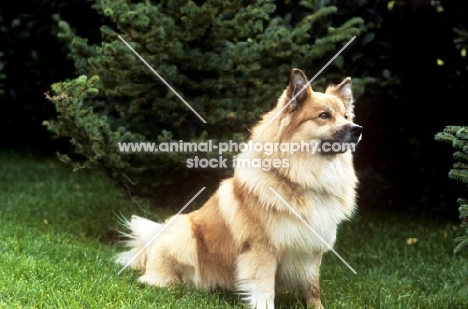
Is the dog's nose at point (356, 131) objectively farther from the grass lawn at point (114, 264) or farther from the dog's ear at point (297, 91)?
the grass lawn at point (114, 264)

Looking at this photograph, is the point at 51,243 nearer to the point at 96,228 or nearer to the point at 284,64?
the point at 96,228

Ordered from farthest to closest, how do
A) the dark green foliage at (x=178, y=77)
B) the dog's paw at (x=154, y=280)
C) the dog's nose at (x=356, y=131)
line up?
the dark green foliage at (x=178, y=77)
the dog's paw at (x=154, y=280)
the dog's nose at (x=356, y=131)

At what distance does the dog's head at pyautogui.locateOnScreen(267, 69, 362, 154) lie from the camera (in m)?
3.72

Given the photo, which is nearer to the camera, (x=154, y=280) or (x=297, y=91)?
(x=297, y=91)

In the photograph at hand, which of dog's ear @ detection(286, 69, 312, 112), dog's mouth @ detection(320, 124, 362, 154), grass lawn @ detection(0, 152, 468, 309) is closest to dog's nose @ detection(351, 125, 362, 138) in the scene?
dog's mouth @ detection(320, 124, 362, 154)

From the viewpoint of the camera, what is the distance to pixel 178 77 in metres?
5.15

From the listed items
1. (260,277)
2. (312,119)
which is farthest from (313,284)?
(312,119)

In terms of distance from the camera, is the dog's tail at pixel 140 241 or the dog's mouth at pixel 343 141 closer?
the dog's mouth at pixel 343 141

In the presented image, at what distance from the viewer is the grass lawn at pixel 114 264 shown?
12.2 feet

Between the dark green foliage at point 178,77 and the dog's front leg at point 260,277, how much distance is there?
155 cm

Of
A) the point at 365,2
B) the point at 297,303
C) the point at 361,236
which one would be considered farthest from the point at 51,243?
the point at 365,2

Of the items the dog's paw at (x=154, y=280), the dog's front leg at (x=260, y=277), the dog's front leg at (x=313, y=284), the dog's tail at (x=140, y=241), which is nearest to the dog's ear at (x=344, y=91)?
the dog's front leg at (x=313, y=284)

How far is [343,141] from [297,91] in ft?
1.42

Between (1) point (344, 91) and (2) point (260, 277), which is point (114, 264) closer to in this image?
(2) point (260, 277)
